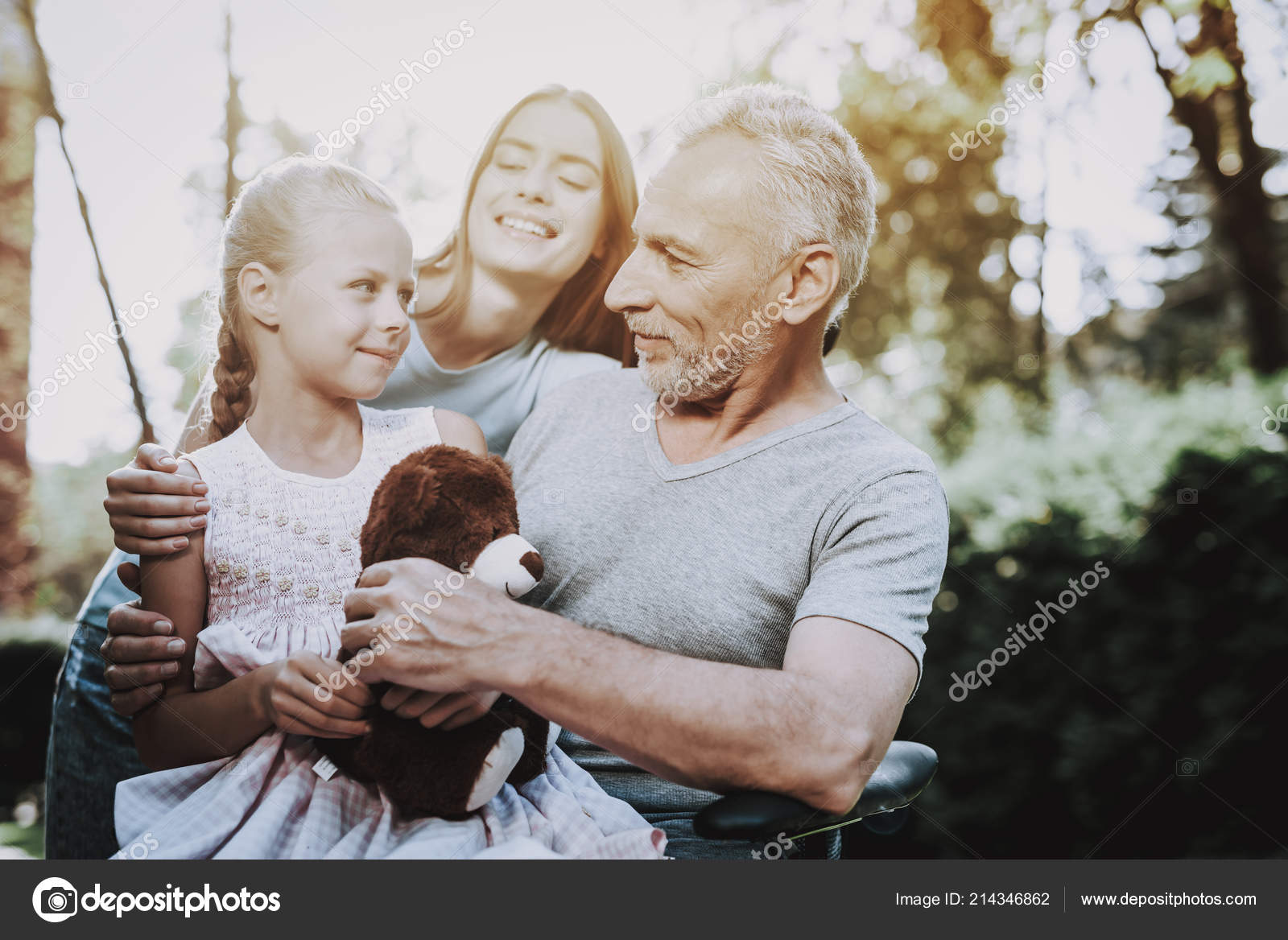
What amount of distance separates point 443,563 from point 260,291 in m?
0.64

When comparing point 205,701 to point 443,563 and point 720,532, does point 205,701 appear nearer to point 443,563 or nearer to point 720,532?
point 443,563

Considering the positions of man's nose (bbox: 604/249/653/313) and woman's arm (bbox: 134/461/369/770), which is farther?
man's nose (bbox: 604/249/653/313)

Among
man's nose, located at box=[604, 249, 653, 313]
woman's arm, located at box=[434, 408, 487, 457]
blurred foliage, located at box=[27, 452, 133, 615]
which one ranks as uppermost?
man's nose, located at box=[604, 249, 653, 313]

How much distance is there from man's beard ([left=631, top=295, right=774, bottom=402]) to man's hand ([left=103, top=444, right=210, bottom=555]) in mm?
878

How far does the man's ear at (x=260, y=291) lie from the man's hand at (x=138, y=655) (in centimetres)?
56

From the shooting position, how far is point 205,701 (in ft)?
5.30

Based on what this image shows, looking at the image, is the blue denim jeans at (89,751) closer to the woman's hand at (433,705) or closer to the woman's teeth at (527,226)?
the woman's hand at (433,705)

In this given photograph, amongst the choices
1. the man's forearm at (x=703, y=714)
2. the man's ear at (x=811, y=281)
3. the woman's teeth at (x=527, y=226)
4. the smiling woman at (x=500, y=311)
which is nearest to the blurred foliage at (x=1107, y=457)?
the man's ear at (x=811, y=281)

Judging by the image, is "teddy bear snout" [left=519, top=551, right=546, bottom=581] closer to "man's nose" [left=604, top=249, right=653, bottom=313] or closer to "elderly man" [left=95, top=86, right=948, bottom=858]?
"elderly man" [left=95, top=86, right=948, bottom=858]

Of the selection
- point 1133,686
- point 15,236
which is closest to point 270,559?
point 15,236

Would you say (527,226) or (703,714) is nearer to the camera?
(703,714)

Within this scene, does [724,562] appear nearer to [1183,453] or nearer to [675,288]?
[675,288]

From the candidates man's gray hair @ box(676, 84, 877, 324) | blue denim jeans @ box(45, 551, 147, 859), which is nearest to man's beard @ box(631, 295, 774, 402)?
man's gray hair @ box(676, 84, 877, 324)

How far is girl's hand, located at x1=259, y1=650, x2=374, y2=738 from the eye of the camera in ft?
4.96
